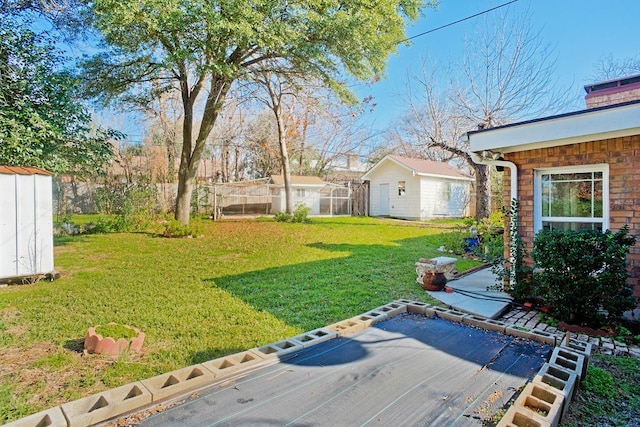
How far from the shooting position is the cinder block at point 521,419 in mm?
1791

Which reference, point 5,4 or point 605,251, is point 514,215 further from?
point 5,4

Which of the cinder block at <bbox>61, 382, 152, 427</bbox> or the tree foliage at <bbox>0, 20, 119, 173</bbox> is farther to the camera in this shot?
the tree foliage at <bbox>0, 20, 119, 173</bbox>

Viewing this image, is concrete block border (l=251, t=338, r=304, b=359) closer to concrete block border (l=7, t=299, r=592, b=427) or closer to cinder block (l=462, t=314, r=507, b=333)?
concrete block border (l=7, t=299, r=592, b=427)

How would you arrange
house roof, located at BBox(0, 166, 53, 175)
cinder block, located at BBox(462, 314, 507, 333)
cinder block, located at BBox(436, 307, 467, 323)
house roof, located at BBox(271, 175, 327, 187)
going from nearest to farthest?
cinder block, located at BBox(462, 314, 507, 333), cinder block, located at BBox(436, 307, 467, 323), house roof, located at BBox(0, 166, 53, 175), house roof, located at BBox(271, 175, 327, 187)

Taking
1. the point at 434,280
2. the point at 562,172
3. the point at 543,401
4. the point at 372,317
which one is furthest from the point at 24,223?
the point at 562,172

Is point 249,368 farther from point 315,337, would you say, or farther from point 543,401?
point 543,401

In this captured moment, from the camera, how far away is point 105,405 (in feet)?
6.34

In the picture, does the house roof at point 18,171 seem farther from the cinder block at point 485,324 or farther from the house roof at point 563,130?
the house roof at point 563,130

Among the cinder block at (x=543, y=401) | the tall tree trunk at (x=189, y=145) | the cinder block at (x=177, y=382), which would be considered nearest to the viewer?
the cinder block at (x=543, y=401)

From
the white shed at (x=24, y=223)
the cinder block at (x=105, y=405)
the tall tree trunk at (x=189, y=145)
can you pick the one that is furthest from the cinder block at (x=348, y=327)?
the tall tree trunk at (x=189, y=145)

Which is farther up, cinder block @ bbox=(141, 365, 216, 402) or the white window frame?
the white window frame

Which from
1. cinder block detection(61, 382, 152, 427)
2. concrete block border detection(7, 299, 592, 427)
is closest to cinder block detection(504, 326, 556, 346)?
concrete block border detection(7, 299, 592, 427)

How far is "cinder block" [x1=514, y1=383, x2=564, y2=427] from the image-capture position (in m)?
1.91

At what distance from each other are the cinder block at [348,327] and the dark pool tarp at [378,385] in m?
0.09
